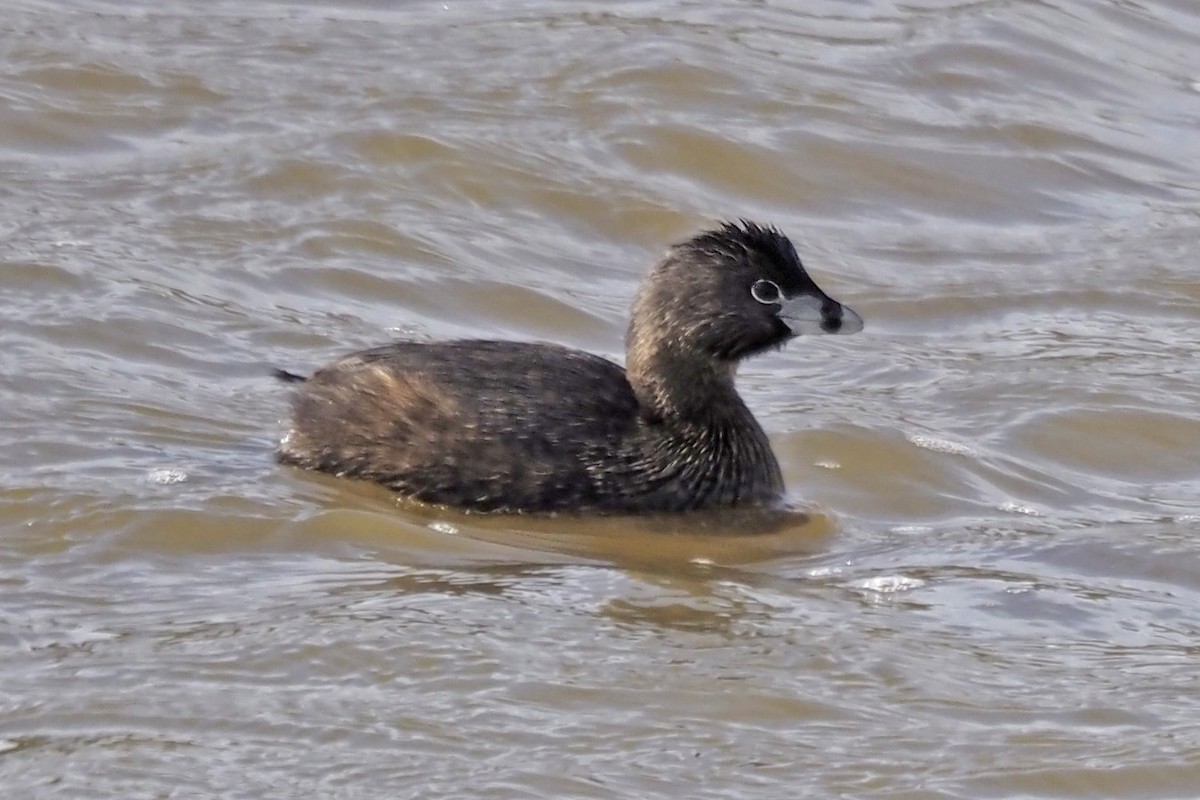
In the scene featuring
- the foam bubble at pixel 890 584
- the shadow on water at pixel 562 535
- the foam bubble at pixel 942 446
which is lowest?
the shadow on water at pixel 562 535

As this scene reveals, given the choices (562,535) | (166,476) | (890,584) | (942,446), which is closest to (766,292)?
(942,446)

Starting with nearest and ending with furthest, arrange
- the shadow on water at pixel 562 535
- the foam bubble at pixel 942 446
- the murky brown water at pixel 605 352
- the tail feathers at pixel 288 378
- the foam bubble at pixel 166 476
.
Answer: the murky brown water at pixel 605 352 < the shadow on water at pixel 562 535 < the foam bubble at pixel 166 476 < the tail feathers at pixel 288 378 < the foam bubble at pixel 942 446

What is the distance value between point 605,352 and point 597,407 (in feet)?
5.98

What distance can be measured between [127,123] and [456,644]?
18.7 feet

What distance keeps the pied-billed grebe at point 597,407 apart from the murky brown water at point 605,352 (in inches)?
5.4

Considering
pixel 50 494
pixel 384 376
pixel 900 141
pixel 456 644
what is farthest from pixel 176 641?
pixel 900 141

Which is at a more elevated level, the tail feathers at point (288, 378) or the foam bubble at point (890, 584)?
the tail feathers at point (288, 378)

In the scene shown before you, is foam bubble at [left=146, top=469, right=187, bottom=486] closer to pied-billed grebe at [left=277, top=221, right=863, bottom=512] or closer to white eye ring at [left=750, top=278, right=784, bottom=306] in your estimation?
pied-billed grebe at [left=277, top=221, right=863, bottom=512]

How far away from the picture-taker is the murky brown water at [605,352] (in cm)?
552

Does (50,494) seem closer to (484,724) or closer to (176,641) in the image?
(176,641)

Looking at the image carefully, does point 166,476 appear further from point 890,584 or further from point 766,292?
point 890,584

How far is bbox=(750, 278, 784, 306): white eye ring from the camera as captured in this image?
7.80 metres

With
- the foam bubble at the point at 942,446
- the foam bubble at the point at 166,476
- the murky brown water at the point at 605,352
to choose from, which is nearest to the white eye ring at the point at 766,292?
the murky brown water at the point at 605,352

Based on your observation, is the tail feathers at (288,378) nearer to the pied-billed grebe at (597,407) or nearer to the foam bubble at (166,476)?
the pied-billed grebe at (597,407)
